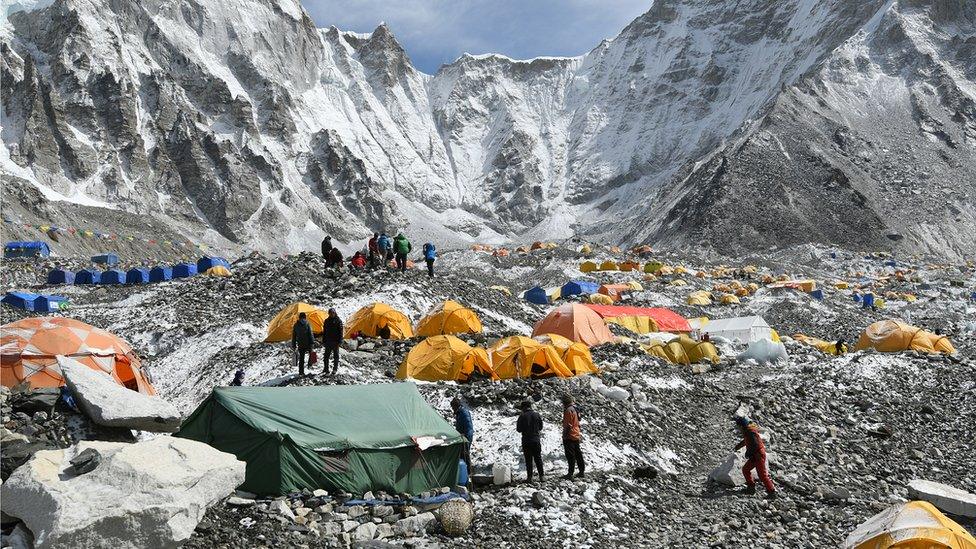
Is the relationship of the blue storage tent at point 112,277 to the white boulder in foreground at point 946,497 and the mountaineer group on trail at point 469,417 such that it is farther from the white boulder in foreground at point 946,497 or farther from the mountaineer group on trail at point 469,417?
the white boulder in foreground at point 946,497

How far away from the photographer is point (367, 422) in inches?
478

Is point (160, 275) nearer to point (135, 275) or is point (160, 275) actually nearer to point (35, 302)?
Result: point (135, 275)

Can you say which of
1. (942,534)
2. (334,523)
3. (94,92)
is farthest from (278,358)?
(94,92)

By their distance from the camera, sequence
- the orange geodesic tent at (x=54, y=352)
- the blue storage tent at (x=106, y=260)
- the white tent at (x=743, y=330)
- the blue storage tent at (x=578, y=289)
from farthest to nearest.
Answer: the blue storage tent at (x=106, y=260) < the blue storage tent at (x=578, y=289) < the white tent at (x=743, y=330) < the orange geodesic tent at (x=54, y=352)

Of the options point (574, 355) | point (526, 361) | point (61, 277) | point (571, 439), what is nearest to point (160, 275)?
point (61, 277)

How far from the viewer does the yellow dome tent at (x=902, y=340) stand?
88.1 ft

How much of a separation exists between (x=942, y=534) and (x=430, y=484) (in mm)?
7251

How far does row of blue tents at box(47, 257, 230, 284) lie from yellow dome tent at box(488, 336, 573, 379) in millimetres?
32977

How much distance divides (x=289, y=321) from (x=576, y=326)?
9.80 metres

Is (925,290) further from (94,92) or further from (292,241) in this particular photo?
(94,92)

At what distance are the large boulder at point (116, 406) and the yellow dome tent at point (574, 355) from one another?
11.2m

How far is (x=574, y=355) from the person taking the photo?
2022cm

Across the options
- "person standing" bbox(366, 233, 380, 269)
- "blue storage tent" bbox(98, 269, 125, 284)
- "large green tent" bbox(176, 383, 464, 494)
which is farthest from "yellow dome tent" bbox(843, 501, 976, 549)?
"blue storage tent" bbox(98, 269, 125, 284)

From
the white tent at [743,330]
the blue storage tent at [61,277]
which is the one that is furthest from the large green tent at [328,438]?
the blue storage tent at [61,277]
